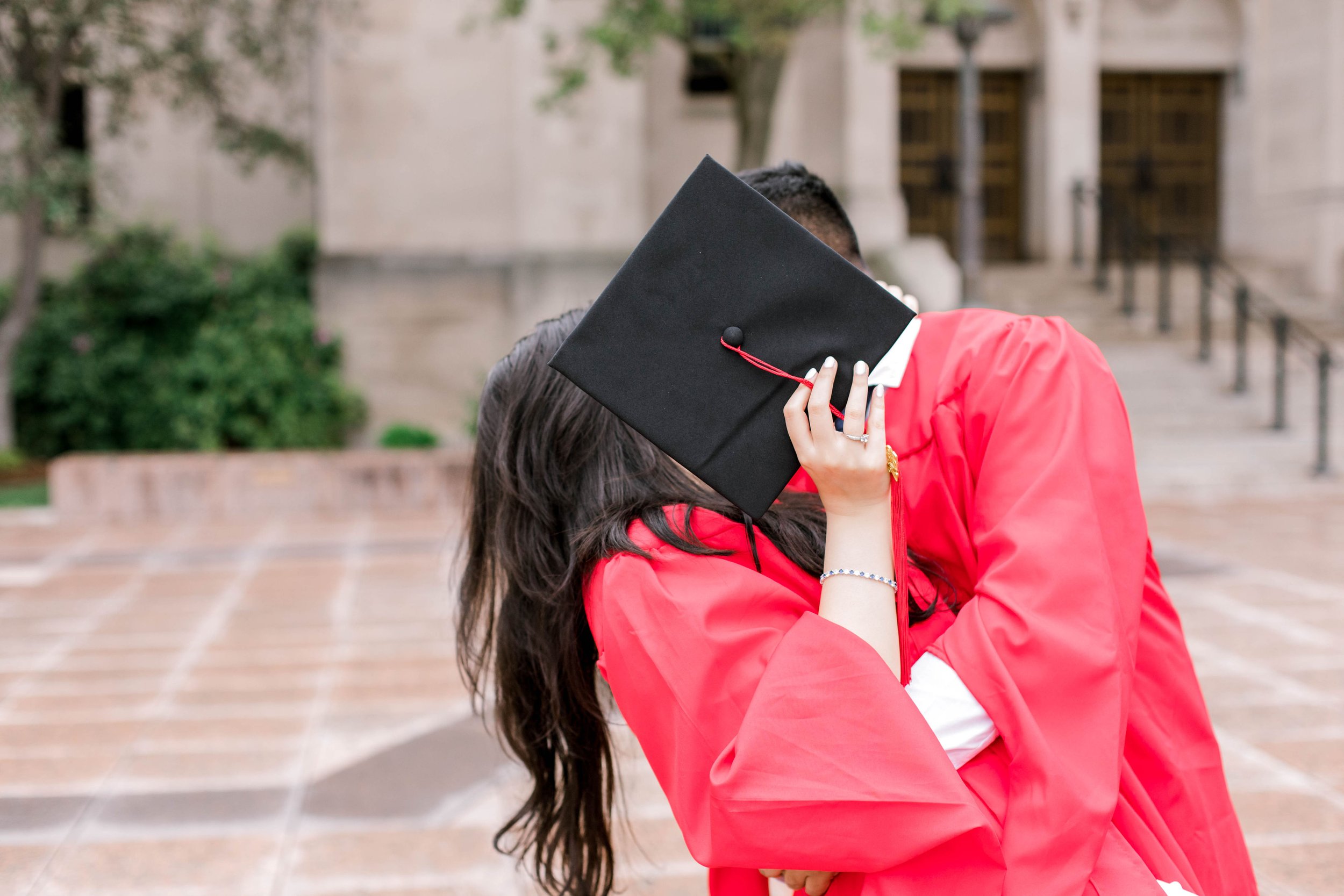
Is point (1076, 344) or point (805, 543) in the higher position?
point (1076, 344)

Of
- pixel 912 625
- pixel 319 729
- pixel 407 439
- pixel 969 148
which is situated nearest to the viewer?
pixel 912 625

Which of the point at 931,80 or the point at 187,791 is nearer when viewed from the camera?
the point at 187,791

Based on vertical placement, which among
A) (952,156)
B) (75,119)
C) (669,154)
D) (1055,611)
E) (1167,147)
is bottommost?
(1055,611)

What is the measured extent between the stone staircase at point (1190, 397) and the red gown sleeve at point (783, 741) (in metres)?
10.1

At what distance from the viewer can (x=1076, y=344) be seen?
1.74 metres

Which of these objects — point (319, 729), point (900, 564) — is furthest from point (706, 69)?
point (900, 564)

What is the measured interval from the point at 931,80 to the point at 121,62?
11703mm

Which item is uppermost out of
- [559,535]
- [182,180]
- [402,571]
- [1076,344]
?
[182,180]

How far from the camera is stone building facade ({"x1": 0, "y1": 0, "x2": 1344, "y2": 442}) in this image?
47.3 feet

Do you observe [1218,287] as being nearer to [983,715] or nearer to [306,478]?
[306,478]

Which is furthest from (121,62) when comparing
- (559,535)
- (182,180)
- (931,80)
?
(559,535)

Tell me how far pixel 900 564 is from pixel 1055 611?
0.24 m

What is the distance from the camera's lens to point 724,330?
1.67 m

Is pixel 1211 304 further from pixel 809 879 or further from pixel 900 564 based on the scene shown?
pixel 809 879
